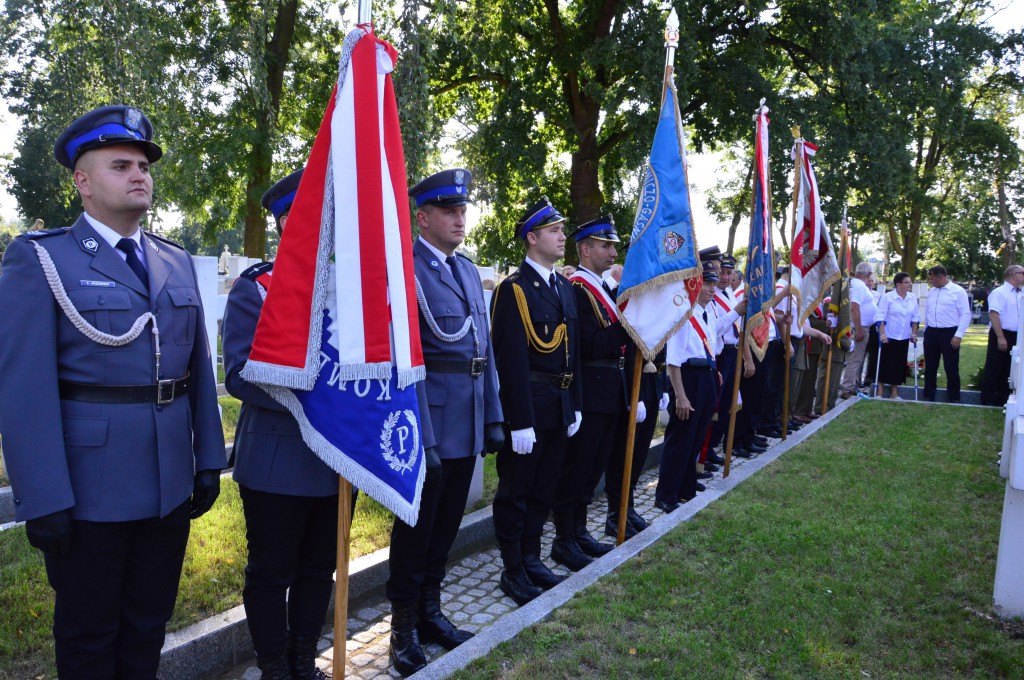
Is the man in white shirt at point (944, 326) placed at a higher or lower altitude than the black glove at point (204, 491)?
higher

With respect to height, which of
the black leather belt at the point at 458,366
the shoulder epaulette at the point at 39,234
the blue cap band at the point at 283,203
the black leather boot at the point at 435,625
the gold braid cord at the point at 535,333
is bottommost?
the black leather boot at the point at 435,625

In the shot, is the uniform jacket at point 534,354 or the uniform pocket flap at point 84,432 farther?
the uniform jacket at point 534,354

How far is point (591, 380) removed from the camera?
5172mm

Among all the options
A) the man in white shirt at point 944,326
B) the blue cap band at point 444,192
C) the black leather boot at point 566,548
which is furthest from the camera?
the man in white shirt at point 944,326

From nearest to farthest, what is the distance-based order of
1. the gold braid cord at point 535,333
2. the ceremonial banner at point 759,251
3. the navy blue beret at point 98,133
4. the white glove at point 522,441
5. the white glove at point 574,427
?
the navy blue beret at point 98,133
the white glove at point 522,441
the gold braid cord at point 535,333
the white glove at point 574,427
the ceremonial banner at point 759,251

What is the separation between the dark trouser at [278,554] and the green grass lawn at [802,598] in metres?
0.77

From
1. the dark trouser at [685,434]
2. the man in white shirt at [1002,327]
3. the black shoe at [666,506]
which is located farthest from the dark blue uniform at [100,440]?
the man in white shirt at [1002,327]

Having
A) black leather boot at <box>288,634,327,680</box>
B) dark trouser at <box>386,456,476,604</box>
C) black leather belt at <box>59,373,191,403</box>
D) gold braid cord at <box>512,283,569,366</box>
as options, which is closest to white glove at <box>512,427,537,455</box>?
dark trouser at <box>386,456,476,604</box>

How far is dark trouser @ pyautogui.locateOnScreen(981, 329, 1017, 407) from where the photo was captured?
472 inches

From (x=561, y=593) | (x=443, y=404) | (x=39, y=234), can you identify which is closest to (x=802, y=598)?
(x=561, y=593)

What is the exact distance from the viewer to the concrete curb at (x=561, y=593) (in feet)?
10.8

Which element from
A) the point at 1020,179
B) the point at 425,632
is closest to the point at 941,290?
the point at 425,632

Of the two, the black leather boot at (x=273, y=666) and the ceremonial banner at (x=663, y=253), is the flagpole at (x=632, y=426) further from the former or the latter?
the black leather boot at (x=273, y=666)

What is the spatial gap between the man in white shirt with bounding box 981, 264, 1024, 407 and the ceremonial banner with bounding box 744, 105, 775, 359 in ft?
18.8
